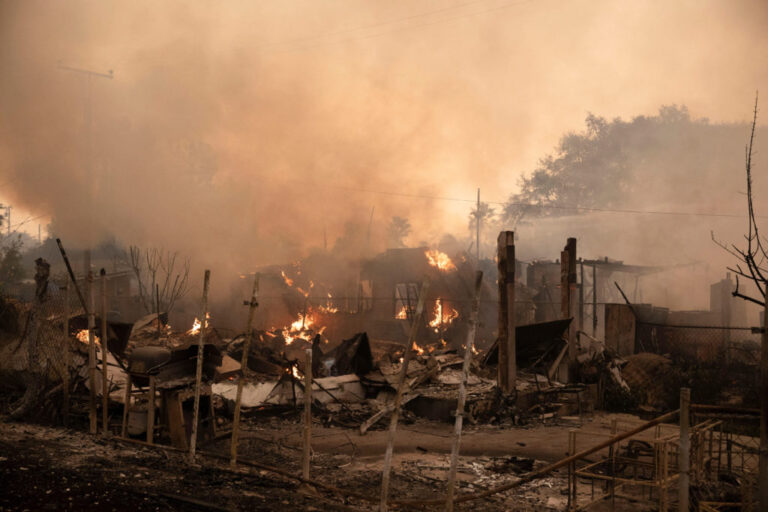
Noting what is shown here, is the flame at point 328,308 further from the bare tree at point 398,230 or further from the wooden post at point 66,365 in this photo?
the bare tree at point 398,230

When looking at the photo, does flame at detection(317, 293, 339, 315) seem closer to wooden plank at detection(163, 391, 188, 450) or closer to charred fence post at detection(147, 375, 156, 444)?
wooden plank at detection(163, 391, 188, 450)

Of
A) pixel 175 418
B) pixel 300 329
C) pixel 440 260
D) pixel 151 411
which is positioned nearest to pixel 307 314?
pixel 300 329

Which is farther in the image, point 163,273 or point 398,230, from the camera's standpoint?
point 398,230

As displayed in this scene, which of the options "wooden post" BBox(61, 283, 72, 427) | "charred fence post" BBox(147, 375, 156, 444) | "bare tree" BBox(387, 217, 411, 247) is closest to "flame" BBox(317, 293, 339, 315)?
"wooden post" BBox(61, 283, 72, 427)

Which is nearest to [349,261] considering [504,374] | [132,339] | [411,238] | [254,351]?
[132,339]

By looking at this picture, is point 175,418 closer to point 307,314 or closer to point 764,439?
point 764,439

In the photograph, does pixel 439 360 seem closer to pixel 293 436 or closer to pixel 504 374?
pixel 504 374

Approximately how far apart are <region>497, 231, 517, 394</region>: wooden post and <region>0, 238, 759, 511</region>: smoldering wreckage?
37 millimetres

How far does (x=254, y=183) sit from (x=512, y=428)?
29.6 metres

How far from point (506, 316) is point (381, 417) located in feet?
12.9

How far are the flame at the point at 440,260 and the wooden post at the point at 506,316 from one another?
690 inches

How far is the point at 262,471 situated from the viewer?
8164mm

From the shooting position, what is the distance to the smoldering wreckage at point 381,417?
639 centimetres

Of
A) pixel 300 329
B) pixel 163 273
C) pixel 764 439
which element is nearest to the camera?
pixel 764 439
